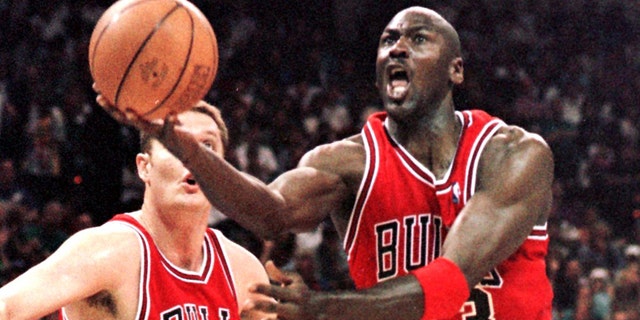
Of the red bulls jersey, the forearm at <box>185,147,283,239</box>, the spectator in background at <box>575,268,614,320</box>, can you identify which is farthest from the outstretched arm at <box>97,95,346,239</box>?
the spectator in background at <box>575,268,614,320</box>

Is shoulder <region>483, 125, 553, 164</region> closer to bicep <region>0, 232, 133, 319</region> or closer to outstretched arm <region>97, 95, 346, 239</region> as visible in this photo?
outstretched arm <region>97, 95, 346, 239</region>

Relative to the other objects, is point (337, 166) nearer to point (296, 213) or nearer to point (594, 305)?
Answer: point (296, 213)

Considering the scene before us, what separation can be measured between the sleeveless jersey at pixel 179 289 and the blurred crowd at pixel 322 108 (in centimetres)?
299

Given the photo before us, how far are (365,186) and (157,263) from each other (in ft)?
2.52

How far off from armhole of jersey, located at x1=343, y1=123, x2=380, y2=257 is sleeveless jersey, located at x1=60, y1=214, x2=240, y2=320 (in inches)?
19.9

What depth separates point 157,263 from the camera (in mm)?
3486

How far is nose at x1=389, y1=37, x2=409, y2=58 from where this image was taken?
3.38 m

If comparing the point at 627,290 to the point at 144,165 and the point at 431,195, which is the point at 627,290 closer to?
the point at 431,195

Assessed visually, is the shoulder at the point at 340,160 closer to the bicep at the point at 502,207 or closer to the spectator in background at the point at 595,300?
the bicep at the point at 502,207

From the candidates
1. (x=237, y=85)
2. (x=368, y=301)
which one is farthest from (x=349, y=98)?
(x=368, y=301)

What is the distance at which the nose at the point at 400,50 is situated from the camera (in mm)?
3375

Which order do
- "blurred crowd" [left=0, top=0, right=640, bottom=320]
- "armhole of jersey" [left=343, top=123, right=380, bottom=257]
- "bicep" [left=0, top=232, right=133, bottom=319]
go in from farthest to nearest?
"blurred crowd" [left=0, top=0, right=640, bottom=320], "armhole of jersey" [left=343, top=123, right=380, bottom=257], "bicep" [left=0, top=232, right=133, bottom=319]

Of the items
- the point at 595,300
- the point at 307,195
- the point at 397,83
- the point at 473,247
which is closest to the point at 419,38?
the point at 397,83

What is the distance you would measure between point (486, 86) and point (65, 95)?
5.51 meters
